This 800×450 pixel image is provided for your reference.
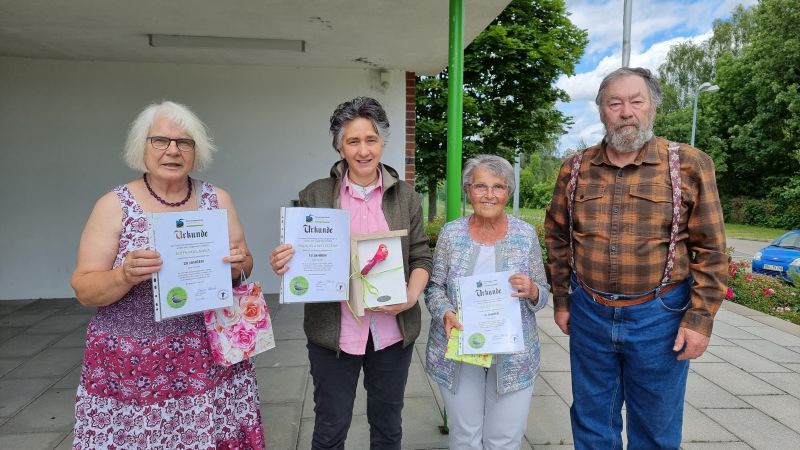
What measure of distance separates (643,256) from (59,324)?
5.60 m

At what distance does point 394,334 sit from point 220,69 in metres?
4.99

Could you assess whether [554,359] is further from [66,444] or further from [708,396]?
[66,444]

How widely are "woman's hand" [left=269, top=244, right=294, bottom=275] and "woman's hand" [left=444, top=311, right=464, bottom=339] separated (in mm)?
707

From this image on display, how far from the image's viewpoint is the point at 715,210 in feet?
6.01

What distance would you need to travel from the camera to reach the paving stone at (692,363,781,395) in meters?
3.58

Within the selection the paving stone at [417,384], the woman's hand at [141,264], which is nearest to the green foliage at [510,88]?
the paving stone at [417,384]

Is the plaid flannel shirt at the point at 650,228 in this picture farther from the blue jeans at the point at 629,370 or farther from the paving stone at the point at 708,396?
the paving stone at the point at 708,396

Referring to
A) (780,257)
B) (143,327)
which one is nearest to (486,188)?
(143,327)

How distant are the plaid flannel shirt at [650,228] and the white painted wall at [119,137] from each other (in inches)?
162

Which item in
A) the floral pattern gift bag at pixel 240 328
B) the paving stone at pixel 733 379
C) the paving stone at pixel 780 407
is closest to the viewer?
the floral pattern gift bag at pixel 240 328

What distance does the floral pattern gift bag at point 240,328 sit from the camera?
5.81 ft

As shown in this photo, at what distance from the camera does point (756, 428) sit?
9.82 feet

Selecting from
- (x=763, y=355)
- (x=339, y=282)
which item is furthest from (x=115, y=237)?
(x=763, y=355)

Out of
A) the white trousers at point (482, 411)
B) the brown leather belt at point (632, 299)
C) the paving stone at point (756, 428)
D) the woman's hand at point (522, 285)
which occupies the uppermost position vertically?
the woman's hand at point (522, 285)
